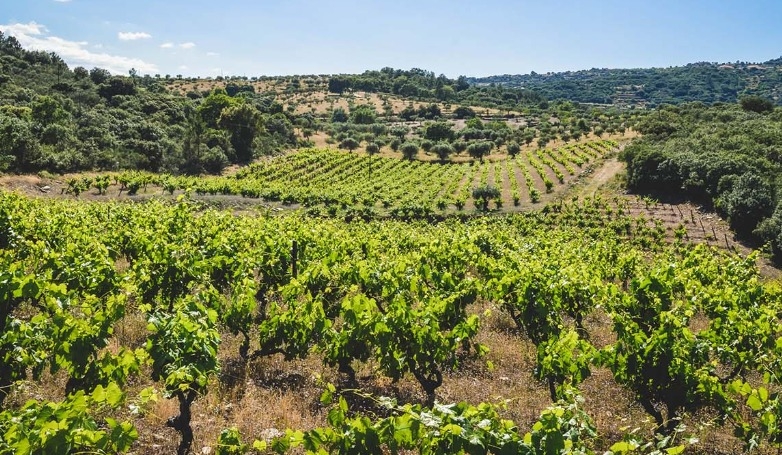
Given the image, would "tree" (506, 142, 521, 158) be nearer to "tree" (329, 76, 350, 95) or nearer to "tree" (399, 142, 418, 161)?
"tree" (399, 142, 418, 161)

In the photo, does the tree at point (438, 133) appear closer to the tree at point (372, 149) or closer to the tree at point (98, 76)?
the tree at point (372, 149)

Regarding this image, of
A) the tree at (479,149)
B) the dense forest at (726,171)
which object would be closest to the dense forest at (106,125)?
the tree at (479,149)

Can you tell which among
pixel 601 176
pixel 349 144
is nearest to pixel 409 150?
pixel 349 144

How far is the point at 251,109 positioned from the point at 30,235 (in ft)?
235

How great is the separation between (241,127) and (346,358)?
7597 centimetres

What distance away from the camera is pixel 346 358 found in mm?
9992

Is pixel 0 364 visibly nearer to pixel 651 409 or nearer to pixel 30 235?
pixel 30 235

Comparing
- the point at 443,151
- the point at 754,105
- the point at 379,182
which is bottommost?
the point at 379,182

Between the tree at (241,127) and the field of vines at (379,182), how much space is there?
218 inches

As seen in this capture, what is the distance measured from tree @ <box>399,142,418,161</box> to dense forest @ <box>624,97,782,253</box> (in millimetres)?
38030

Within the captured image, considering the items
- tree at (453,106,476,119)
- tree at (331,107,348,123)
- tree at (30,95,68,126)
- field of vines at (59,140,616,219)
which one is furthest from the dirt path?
tree at (331,107,348,123)

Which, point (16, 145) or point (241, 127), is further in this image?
point (241, 127)

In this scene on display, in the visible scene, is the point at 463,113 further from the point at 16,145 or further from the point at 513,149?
the point at 16,145

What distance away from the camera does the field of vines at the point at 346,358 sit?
17.1 feet
